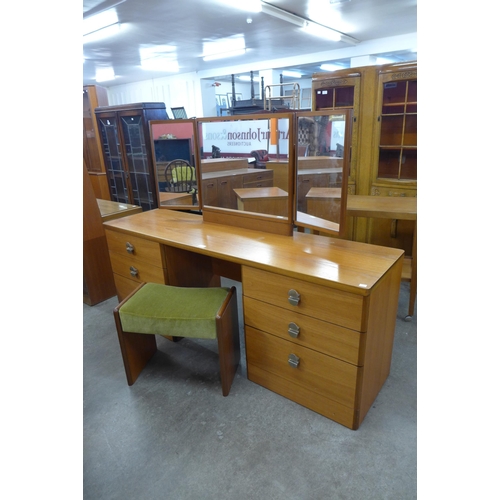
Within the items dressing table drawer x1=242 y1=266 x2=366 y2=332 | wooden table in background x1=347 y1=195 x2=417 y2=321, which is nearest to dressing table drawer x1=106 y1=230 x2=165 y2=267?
dressing table drawer x1=242 y1=266 x2=366 y2=332

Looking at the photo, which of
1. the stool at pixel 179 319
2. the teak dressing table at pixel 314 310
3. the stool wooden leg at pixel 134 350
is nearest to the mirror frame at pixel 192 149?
the teak dressing table at pixel 314 310

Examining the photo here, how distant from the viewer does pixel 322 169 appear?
1557mm

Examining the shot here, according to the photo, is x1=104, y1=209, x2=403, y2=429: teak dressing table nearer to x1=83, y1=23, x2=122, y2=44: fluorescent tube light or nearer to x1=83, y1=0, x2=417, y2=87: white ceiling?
x1=83, y1=0, x2=417, y2=87: white ceiling

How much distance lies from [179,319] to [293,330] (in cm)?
52

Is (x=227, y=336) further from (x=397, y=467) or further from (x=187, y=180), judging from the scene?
(x=187, y=180)

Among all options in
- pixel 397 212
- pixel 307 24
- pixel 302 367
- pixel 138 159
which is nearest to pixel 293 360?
pixel 302 367

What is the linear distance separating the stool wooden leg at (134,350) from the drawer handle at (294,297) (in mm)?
858

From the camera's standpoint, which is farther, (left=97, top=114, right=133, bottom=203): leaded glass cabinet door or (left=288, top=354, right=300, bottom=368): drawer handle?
(left=97, top=114, right=133, bottom=203): leaded glass cabinet door

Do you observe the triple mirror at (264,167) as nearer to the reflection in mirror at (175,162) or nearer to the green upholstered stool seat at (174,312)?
the reflection in mirror at (175,162)

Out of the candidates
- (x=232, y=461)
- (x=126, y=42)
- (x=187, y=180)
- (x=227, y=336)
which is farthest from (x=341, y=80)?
(x=126, y=42)

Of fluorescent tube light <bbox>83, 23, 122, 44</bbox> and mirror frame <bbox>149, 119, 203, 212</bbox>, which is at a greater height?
fluorescent tube light <bbox>83, 23, 122, 44</bbox>

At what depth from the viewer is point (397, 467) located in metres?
1.30

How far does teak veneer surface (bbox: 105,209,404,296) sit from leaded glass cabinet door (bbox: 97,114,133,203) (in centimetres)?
227

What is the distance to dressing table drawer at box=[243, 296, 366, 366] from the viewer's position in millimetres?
1315
